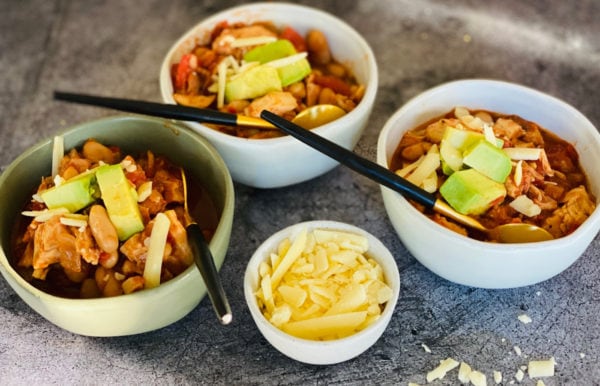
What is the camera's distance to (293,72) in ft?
5.62

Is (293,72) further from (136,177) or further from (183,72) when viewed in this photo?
(136,177)

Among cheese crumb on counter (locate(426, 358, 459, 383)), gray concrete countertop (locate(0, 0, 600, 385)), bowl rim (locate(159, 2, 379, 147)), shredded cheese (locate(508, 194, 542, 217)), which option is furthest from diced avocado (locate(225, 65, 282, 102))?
cheese crumb on counter (locate(426, 358, 459, 383))

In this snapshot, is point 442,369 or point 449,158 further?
point 449,158

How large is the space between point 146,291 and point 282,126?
464 millimetres

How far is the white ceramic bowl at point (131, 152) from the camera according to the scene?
1.29m

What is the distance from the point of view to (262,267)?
4.64 ft

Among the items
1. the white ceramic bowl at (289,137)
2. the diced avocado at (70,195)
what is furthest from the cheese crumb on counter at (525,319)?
the diced avocado at (70,195)

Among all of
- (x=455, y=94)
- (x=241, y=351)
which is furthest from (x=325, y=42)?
(x=241, y=351)

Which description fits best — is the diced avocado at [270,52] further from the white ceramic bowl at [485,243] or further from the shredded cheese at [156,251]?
the shredded cheese at [156,251]

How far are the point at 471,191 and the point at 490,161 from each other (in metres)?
0.08

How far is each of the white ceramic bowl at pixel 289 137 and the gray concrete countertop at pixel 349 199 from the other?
11 cm

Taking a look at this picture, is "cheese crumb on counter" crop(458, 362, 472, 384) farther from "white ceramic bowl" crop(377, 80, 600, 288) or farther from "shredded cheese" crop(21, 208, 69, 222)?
"shredded cheese" crop(21, 208, 69, 222)

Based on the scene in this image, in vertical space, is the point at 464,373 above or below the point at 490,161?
below

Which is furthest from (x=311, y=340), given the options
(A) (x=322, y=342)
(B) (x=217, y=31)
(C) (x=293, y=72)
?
(B) (x=217, y=31)
